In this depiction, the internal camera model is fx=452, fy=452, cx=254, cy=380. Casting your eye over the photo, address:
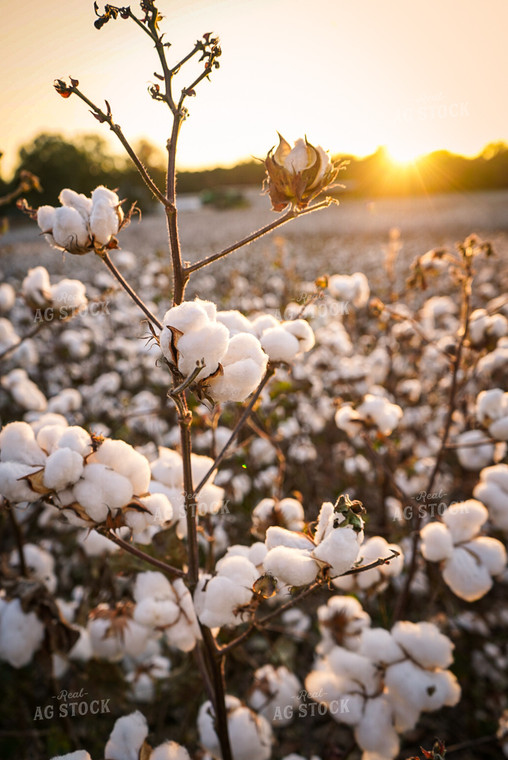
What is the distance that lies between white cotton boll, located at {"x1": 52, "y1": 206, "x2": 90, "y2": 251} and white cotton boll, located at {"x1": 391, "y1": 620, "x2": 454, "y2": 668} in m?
1.75

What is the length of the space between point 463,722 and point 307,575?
2868 mm

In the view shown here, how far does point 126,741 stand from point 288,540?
2.64 feet

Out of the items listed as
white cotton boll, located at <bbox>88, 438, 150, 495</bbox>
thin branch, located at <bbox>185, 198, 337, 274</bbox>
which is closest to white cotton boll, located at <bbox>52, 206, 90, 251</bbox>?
thin branch, located at <bbox>185, 198, 337, 274</bbox>

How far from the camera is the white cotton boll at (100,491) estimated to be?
→ 0.99m

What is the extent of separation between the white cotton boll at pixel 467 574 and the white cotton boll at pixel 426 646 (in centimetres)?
20

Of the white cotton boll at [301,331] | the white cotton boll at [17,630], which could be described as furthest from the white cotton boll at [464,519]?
the white cotton boll at [17,630]

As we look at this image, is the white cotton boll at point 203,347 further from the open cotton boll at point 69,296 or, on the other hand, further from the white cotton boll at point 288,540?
the open cotton boll at point 69,296

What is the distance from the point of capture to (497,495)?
2.10 meters

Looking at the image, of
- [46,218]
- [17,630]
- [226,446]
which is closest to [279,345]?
[226,446]

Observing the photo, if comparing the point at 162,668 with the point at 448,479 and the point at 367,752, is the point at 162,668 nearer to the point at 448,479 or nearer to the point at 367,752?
the point at 367,752

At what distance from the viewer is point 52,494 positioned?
1025 mm

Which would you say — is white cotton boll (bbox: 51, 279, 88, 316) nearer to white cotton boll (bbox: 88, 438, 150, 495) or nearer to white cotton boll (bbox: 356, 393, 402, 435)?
white cotton boll (bbox: 88, 438, 150, 495)

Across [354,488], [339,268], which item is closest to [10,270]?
[339,268]

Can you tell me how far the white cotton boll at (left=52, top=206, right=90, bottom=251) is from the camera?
Answer: 3.68 ft
